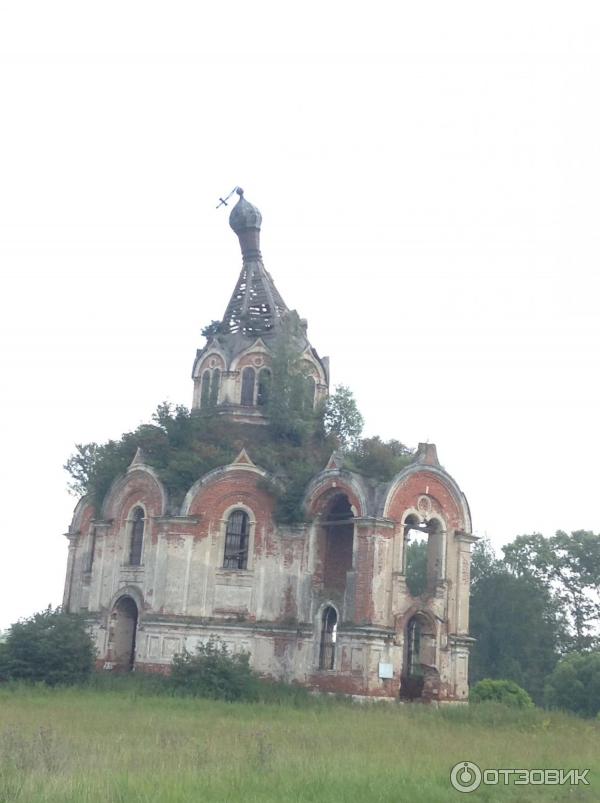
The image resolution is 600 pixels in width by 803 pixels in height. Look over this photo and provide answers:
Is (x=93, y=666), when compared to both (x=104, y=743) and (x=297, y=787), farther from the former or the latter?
(x=297, y=787)

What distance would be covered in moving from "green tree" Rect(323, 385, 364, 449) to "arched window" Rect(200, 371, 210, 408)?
4795mm

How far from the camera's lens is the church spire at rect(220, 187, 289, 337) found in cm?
3738

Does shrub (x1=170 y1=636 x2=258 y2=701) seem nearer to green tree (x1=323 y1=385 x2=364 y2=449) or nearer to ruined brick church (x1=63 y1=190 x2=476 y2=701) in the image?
ruined brick church (x1=63 y1=190 x2=476 y2=701)

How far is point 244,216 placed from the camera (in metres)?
40.1

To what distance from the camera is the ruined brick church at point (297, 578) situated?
29188mm

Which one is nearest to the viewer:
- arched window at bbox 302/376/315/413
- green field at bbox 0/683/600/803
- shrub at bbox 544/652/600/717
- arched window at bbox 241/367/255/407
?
green field at bbox 0/683/600/803

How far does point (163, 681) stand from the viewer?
91.4ft

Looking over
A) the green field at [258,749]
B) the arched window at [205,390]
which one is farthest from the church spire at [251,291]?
the green field at [258,749]

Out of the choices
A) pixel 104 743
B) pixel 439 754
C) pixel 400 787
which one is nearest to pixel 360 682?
pixel 439 754

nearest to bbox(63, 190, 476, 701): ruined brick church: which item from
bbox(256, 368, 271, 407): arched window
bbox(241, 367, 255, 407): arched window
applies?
bbox(256, 368, 271, 407): arched window

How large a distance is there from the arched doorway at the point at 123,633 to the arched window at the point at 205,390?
8.10 meters

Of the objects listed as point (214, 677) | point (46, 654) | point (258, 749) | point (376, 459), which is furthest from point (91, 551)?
point (258, 749)

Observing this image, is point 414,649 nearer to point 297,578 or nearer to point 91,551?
point 297,578

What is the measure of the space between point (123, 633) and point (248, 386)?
9782mm
